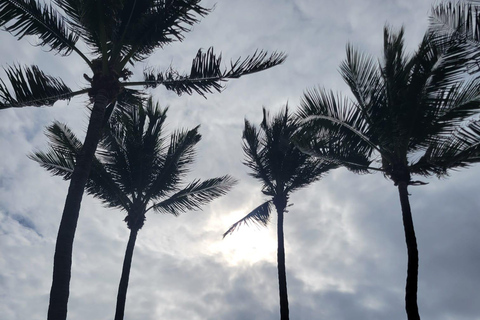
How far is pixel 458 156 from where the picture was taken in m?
9.08

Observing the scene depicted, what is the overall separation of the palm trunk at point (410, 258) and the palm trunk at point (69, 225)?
6.89m

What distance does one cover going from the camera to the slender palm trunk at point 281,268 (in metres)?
13.1

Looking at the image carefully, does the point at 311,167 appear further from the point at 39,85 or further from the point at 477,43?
the point at 39,85

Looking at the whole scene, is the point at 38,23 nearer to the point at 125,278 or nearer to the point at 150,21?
the point at 150,21

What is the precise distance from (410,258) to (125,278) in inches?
318

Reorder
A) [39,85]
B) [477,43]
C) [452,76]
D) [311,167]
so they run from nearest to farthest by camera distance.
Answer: [477,43], [39,85], [452,76], [311,167]

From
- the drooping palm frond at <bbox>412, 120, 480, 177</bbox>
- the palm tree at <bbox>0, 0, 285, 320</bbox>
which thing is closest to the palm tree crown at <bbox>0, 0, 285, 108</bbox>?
the palm tree at <bbox>0, 0, 285, 320</bbox>

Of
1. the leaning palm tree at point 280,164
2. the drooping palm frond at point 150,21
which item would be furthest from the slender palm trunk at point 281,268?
the drooping palm frond at point 150,21

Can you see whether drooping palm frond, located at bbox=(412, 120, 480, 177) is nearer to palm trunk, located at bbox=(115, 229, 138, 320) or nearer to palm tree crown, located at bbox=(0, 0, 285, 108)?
palm tree crown, located at bbox=(0, 0, 285, 108)

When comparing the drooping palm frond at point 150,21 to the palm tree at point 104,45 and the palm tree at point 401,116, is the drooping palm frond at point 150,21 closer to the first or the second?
the palm tree at point 104,45

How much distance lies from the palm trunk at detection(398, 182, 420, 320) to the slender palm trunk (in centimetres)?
478

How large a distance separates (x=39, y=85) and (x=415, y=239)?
8.88m

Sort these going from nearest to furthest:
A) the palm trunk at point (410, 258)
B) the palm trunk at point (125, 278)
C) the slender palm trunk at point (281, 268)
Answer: the palm trunk at point (410, 258), the palm trunk at point (125, 278), the slender palm trunk at point (281, 268)

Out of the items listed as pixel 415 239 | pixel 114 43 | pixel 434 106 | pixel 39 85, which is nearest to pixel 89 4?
pixel 114 43
